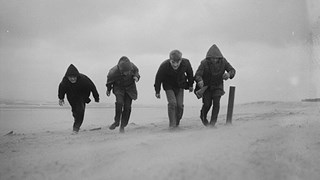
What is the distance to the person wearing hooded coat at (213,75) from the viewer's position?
649 centimetres

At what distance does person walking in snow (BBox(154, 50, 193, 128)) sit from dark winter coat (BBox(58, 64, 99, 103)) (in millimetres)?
1640

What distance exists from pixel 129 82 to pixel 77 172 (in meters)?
3.94

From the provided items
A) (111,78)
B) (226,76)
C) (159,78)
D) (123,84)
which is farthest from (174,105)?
(111,78)

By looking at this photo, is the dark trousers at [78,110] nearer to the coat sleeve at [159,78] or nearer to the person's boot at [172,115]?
the coat sleeve at [159,78]

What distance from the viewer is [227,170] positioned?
9.73 feet

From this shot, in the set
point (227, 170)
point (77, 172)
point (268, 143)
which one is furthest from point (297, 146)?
point (77, 172)

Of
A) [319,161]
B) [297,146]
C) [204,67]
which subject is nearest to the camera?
[319,161]

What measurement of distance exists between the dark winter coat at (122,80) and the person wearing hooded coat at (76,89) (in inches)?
23.8

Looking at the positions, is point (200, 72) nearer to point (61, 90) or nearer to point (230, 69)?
point (230, 69)

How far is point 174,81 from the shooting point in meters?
6.68

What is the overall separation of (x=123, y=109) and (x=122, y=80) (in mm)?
614

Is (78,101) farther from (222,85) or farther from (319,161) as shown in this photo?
(319,161)

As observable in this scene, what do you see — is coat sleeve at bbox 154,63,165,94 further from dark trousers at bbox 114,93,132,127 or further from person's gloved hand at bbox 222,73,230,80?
person's gloved hand at bbox 222,73,230,80

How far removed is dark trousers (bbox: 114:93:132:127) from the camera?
7.03 metres
